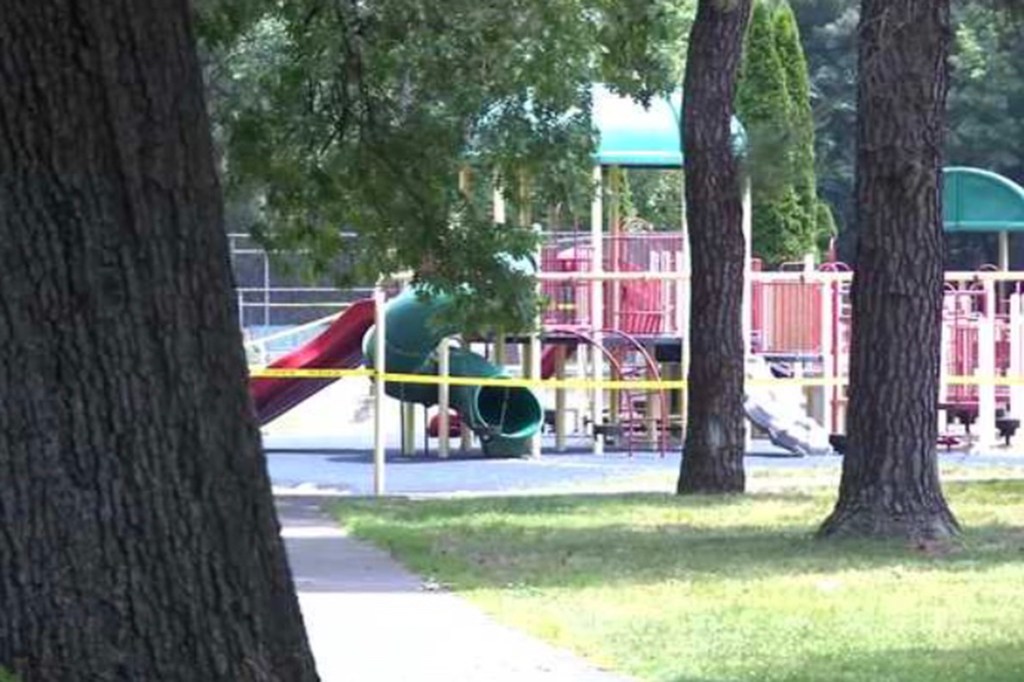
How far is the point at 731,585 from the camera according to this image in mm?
13000

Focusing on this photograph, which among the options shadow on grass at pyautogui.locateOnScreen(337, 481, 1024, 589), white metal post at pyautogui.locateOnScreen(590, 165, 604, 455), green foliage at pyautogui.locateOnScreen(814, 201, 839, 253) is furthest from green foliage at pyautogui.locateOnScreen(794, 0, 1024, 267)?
shadow on grass at pyautogui.locateOnScreen(337, 481, 1024, 589)

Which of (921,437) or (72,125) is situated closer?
Answer: (72,125)

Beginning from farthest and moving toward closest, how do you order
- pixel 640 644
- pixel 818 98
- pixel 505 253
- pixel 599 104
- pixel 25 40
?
1. pixel 818 98
2. pixel 599 104
3. pixel 505 253
4. pixel 640 644
5. pixel 25 40

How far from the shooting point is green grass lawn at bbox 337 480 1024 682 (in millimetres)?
10172

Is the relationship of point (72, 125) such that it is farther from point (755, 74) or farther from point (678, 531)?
A: point (755, 74)

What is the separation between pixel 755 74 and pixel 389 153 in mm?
24817

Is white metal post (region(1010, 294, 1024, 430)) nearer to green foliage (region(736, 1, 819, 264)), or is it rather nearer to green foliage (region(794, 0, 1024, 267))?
green foliage (region(736, 1, 819, 264))

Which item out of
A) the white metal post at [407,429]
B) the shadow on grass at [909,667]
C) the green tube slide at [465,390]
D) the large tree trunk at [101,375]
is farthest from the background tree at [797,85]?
the large tree trunk at [101,375]

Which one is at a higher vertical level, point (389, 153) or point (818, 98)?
point (818, 98)

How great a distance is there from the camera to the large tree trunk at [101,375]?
5.58m

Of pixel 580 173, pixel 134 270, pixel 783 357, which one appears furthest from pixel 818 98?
pixel 134 270

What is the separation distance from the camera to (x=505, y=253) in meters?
18.6

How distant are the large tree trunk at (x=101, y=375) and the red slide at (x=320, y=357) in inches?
924

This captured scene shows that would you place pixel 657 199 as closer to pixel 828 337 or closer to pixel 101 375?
pixel 828 337
